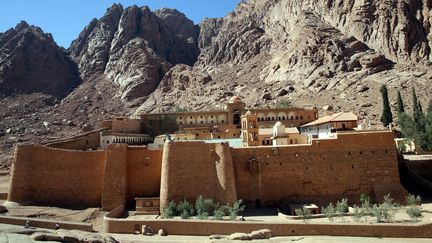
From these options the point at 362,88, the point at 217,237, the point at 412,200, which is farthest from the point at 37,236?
the point at 362,88

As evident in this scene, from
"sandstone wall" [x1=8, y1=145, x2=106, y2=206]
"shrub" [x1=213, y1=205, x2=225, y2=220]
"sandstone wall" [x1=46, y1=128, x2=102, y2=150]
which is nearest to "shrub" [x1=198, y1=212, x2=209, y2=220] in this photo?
"shrub" [x1=213, y1=205, x2=225, y2=220]

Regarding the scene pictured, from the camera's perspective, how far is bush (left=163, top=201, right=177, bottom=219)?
2456 centimetres

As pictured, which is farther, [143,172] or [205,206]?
[143,172]

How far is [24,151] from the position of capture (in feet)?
92.3

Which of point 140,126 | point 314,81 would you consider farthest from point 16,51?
point 314,81

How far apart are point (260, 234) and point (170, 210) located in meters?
5.97

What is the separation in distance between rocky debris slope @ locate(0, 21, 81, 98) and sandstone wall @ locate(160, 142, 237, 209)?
6623cm

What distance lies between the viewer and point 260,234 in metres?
21.2

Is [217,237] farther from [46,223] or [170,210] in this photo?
[46,223]

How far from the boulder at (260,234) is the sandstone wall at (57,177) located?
11.2 m

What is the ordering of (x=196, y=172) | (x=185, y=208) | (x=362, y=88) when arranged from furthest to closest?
(x=362, y=88) < (x=196, y=172) < (x=185, y=208)

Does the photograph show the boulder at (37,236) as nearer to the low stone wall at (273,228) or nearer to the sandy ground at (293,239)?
the sandy ground at (293,239)

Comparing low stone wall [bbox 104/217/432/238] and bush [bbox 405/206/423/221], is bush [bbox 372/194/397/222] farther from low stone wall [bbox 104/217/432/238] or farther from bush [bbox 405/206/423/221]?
low stone wall [bbox 104/217/432/238]

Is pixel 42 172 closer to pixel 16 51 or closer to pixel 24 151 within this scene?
pixel 24 151
